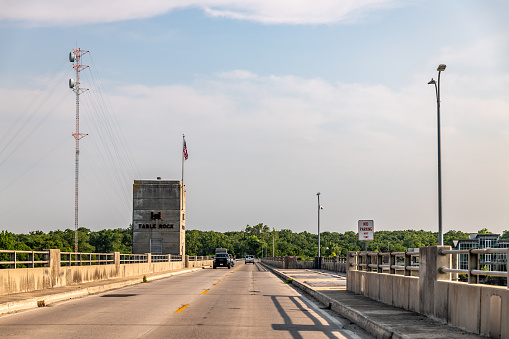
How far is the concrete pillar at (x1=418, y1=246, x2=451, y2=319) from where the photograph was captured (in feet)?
41.2

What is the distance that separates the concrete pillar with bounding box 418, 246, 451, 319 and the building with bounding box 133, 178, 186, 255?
80361mm

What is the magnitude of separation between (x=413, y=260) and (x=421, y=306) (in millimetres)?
3373

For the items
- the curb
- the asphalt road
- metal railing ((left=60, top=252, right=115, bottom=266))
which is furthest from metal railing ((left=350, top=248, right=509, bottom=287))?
metal railing ((left=60, top=252, right=115, bottom=266))

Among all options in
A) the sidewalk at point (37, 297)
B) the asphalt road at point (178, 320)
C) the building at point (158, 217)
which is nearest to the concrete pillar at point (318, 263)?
the building at point (158, 217)

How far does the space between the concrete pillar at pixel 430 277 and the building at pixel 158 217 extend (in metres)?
80.4

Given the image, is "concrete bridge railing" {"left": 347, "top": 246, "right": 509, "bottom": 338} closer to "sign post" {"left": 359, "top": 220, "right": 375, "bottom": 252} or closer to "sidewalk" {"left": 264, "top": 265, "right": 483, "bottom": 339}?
"sidewalk" {"left": 264, "top": 265, "right": 483, "bottom": 339}

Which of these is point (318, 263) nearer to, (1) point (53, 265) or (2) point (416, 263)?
(1) point (53, 265)

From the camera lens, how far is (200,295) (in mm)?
22859

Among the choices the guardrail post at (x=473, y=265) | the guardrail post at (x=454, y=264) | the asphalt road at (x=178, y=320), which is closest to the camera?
the guardrail post at (x=473, y=265)

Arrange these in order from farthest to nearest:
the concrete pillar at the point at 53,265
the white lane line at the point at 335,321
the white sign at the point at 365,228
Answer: the concrete pillar at the point at 53,265 → the white sign at the point at 365,228 → the white lane line at the point at 335,321

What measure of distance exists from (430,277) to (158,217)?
81862 mm

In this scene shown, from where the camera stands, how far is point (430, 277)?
1284cm

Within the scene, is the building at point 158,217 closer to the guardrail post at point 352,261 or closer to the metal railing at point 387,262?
the guardrail post at point 352,261

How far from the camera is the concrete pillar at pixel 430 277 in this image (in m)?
12.5
